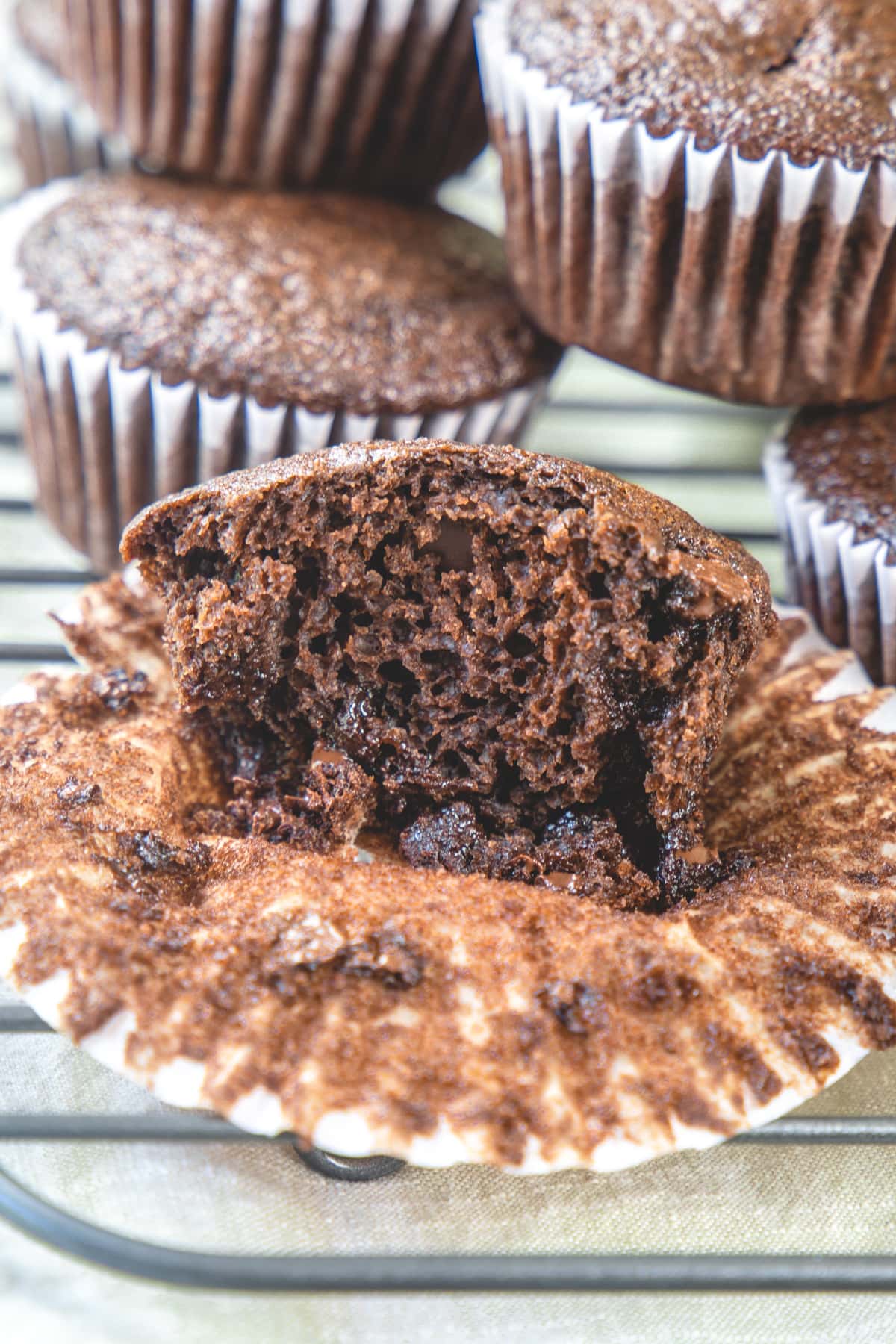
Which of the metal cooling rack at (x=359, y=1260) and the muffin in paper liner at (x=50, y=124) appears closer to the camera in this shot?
the metal cooling rack at (x=359, y=1260)

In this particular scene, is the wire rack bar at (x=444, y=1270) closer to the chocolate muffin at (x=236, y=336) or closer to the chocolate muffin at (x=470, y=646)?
the chocolate muffin at (x=470, y=646)

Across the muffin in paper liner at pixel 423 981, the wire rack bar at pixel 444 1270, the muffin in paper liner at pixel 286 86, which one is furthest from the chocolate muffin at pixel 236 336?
the wire rack bar at pixel 444 1270

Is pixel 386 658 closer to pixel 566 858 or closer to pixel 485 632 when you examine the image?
pixel 485 632

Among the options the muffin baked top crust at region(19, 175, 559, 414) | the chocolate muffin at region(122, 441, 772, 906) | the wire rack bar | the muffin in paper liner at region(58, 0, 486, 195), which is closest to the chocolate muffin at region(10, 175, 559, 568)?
the muffin baked top crust at region(19, 175, 559, 414)

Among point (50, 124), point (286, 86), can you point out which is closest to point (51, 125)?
point (50, 124)

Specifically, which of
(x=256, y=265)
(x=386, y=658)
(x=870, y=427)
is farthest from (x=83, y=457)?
(x=870, y=427)

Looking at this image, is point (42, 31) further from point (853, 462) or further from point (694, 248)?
point (853, 462)
